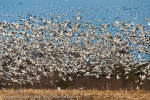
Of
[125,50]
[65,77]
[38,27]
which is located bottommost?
[65,77]

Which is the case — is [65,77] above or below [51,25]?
below

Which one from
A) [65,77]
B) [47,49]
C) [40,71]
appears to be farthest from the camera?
[47,49]

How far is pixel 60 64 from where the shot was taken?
62.2m

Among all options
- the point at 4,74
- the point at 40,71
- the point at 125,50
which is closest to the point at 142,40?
the point at 125,50

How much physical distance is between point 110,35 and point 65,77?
14698 millimetres

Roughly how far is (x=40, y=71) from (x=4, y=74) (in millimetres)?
5431

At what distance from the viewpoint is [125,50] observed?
6331 centimetres

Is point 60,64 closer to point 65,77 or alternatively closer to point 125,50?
point 65,77

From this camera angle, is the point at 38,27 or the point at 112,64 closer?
the point at 112,64

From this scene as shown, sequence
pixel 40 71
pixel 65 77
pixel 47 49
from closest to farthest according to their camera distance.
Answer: pixel 65 77 < pixel 40 71 < pixel 47 49

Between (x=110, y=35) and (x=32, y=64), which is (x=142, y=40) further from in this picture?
(x=32, y=64)

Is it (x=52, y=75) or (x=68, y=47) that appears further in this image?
(x=68, y=47)

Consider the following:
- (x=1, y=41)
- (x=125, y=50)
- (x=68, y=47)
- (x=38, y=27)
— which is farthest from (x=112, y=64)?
(x=1, y=41)

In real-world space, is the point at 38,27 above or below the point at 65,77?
above
